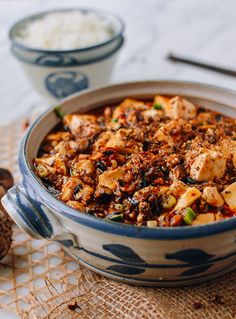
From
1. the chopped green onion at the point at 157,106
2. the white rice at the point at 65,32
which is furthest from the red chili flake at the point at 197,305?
the white rice at the point at 65,32

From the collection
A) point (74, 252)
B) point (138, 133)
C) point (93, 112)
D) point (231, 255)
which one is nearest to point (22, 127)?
point (93, 112)

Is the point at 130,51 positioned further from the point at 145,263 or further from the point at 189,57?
the point at 145,263

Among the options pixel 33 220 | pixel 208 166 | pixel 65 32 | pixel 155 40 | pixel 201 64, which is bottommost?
pixel 155 40

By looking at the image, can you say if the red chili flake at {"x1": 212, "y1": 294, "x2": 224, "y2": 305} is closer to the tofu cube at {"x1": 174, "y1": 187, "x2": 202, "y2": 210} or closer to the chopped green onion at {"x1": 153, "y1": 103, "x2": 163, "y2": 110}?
the tofu cube at {"x1": 174, "y1": 187, "x2": 202, "y2": 210}

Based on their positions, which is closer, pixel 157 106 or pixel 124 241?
pixel 124 241

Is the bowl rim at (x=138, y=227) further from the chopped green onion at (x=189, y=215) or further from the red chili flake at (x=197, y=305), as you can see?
the red chili flake at (x=197, y=305)

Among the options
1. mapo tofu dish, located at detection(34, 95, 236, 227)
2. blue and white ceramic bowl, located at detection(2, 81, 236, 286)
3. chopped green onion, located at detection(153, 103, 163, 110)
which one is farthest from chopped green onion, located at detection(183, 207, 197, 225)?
chopped green onion, located at detection(153, 103, 163, 110)

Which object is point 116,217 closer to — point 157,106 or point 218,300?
point 218,300

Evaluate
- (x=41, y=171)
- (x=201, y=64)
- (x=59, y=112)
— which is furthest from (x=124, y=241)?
(x=201, y=64)
